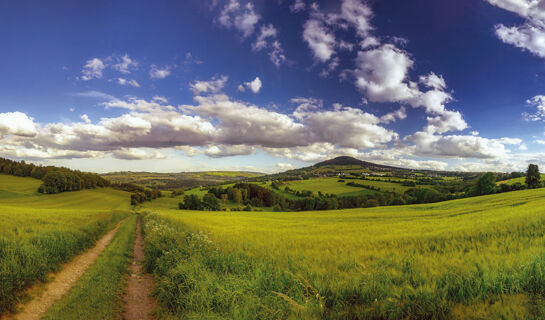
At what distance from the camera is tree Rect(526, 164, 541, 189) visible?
53.3 meters

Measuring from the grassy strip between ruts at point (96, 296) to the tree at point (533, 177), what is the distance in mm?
83084

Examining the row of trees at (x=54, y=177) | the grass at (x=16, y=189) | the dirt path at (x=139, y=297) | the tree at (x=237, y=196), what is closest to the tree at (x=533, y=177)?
the dirt path at (x=139, y=297)

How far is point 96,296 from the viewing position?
7.37m

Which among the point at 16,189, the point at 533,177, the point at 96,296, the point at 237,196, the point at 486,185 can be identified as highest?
the point at 533,177

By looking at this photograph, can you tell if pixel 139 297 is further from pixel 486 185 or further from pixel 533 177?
pixel 533 177

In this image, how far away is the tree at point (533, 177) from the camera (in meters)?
53.3

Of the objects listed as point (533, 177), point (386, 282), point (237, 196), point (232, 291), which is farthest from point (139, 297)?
point (237, 196)

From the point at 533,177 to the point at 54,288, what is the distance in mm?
85870

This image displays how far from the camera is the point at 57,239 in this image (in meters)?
11.2

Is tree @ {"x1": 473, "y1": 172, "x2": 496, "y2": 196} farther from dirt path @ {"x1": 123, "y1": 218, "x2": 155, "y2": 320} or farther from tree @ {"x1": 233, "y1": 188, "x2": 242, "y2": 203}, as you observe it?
tree @ {"x1": 233, "y1": 188, "x2": 242, "y2": 203}

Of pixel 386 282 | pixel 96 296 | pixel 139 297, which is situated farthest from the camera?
pixel 139 297

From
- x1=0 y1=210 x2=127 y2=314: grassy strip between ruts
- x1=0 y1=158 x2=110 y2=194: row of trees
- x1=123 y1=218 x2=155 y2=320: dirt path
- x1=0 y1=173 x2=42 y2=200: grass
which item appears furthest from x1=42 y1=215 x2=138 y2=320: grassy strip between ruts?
x1=0 y1=158 x2=110 y2=194: row of trees

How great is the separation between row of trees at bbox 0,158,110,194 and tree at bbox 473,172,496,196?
448 ft

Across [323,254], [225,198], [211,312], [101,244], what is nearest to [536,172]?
A: [323,254]
